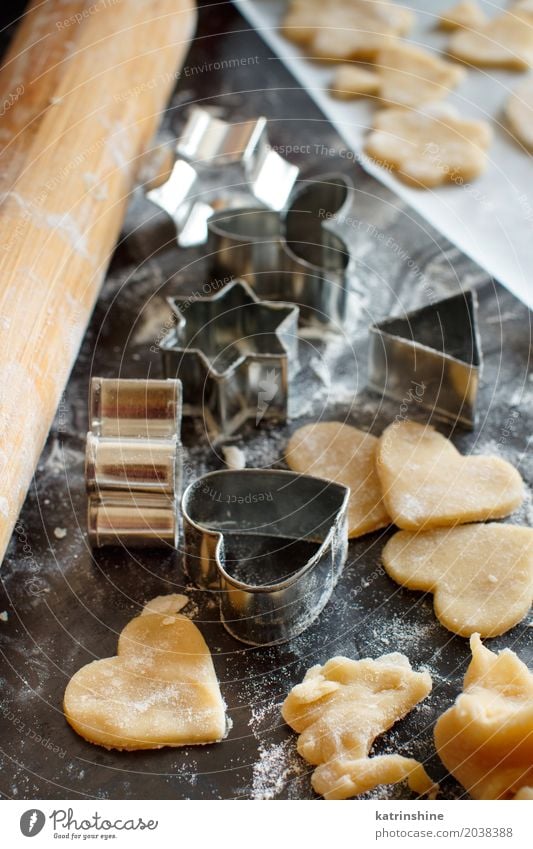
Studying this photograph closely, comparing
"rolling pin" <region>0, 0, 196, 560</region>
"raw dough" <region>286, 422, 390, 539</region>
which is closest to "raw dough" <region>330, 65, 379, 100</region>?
"rolling pin" <region>0, 0, 196, 560</region>

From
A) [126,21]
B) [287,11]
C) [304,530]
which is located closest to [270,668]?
[304,530]

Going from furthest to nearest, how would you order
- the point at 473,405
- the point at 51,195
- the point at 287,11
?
the point at 287,11 < the point at 51,195 < the point at 473,405

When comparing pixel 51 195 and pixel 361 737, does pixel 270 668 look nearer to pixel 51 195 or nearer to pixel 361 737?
pixel 361 737

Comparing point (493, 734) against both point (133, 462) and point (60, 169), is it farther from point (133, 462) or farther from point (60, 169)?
point (60, 169)

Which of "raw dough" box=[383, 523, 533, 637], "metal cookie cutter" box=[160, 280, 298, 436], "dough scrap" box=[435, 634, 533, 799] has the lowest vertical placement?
"raw dough" box=[383, 523, 533, 637]

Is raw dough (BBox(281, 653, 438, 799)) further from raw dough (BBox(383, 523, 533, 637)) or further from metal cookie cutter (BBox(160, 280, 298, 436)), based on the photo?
metal cookie cutter (BBox(160, 280, 298, 436))

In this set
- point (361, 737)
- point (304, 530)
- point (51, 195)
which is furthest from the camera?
point (51, 195)

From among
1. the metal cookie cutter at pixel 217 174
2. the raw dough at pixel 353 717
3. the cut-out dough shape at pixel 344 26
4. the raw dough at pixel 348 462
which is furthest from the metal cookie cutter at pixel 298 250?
the raw dough at pixel 353 717
